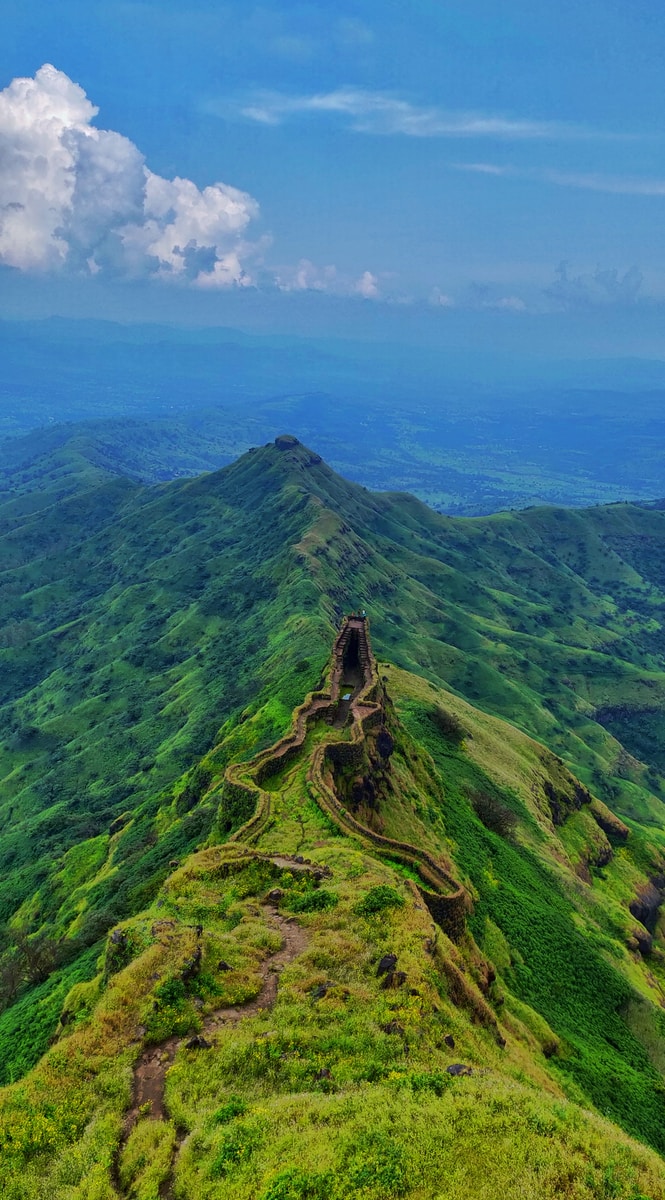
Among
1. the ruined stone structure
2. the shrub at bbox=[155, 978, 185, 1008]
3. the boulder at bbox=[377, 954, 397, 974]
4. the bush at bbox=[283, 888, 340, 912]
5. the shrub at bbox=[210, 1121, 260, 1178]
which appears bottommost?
the ruined stone structure

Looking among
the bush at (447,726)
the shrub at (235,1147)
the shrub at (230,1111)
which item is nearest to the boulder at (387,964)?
the shrub at (230,1111)

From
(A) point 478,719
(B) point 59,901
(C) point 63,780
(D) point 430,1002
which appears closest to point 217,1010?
(D) point 430,1002

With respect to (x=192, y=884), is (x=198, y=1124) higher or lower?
higher

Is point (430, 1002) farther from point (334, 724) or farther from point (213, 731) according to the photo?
point (213, 731)

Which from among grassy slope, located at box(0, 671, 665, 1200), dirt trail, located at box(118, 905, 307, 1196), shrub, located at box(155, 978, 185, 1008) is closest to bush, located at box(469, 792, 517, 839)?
grassy slope, located at box(0, 671, 665, 1200)

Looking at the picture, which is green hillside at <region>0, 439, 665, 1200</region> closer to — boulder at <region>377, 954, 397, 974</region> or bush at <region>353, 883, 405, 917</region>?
bush at <region>353, 883, 405, 917</region>

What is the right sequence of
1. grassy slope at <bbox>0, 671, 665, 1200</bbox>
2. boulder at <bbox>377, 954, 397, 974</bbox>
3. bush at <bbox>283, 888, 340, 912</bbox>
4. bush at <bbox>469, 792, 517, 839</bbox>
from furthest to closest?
bush at <bbox>469, 792, 517, 839</bbox> < bush at <bbox>283, 888, 340, 912</bbox> < boulder at <bbox>377, 954, 397, 974</bbox> < grassy slope at <bbox>0, 671, 665, 1200</bbox>
